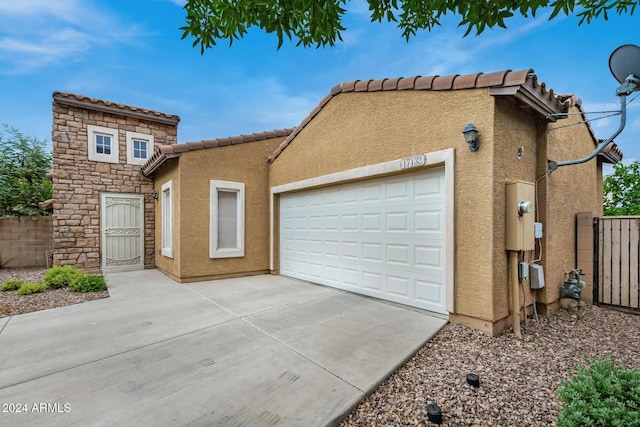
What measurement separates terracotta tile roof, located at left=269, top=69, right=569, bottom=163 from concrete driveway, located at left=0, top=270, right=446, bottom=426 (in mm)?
3381

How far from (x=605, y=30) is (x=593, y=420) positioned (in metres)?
5.43

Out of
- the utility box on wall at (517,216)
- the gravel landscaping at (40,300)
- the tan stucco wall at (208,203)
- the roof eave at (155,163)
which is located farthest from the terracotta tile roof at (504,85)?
the gravel landscaping at (40,300)

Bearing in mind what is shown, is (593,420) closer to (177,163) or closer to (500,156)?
(500,156)

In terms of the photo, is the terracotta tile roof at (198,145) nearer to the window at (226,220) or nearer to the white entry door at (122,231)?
the window at (226,220)

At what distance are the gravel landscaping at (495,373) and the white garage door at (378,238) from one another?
1.02 m

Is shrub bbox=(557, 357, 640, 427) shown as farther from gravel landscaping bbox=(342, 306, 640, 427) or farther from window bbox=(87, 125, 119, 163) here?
window bbox=(87, 125, 119, 163)

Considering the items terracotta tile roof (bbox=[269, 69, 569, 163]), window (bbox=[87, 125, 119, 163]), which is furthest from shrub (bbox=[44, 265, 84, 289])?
terracotta tile roof (bbox=[269, 69, 569, 163])

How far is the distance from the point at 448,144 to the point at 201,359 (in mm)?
4360

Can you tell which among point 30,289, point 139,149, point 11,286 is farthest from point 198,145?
point 11,286

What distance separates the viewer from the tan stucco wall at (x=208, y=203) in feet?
22.6

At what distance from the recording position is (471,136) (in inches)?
148

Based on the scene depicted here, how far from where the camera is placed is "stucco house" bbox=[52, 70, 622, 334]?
3867 millimetres

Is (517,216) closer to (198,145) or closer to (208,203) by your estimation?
(208,203)

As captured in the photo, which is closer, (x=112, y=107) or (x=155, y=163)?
(x=155, y=163)
